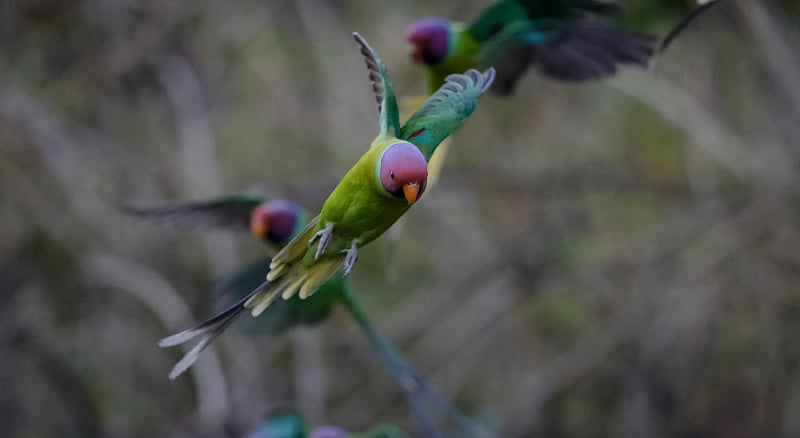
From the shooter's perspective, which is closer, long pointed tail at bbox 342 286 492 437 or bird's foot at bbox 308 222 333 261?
bird's foot at bbox 308 222 333 261

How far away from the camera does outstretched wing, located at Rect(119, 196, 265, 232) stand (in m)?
1.12

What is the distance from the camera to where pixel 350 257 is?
0.57m

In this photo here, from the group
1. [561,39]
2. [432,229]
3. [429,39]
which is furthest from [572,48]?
[432,229]

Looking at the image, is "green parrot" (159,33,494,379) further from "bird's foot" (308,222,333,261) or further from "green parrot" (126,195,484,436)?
"green parrot" (126,195,484,436)

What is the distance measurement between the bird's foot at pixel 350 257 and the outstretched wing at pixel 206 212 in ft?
1.87

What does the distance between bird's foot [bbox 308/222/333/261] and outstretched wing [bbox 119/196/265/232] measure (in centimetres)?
56

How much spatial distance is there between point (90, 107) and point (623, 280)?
1.56 m

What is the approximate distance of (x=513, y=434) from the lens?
8.18 feet

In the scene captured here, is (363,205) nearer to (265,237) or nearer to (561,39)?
(561,39)

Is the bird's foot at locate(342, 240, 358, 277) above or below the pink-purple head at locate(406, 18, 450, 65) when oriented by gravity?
above

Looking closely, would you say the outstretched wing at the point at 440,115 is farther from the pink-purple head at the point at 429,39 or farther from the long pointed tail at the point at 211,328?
the pink-purple head at the point at 429,39

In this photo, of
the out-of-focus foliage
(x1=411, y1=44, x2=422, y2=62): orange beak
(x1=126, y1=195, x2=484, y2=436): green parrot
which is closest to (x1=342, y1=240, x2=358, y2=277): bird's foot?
(x1=411, y1=44, x2=422, y2=62): orange beak

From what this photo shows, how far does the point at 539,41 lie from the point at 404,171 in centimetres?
41

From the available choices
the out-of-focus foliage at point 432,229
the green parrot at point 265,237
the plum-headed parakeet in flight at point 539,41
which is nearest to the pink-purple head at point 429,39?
the plum-headed parakeet in flight at point 539,41
